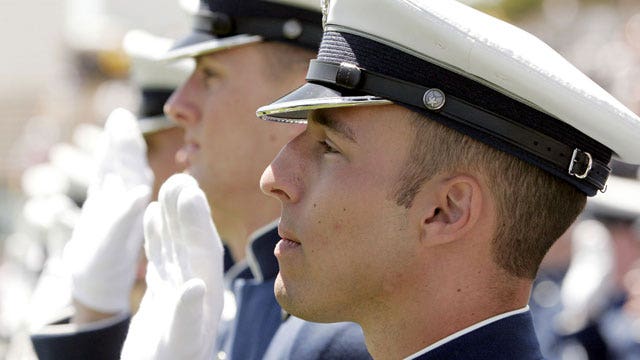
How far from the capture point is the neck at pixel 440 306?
262 cm

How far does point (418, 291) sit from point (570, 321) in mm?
4622

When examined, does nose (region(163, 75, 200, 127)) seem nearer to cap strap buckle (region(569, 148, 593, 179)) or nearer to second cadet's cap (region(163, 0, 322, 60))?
second cadet's cap (region(163, 0, 322, 60))

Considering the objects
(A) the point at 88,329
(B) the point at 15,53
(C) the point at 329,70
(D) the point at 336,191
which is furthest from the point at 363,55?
(B) the point at 15,53

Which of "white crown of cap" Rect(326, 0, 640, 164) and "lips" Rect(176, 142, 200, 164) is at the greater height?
"white crown of cap" Rect(326, 0, 640, 164)

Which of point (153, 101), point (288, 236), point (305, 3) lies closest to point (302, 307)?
point (288, 236)

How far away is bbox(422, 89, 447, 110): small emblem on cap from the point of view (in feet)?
8.42

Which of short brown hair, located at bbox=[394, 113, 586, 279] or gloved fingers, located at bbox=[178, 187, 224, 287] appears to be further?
gloved fingers, located at bbox=[178, 187, 224, 287]

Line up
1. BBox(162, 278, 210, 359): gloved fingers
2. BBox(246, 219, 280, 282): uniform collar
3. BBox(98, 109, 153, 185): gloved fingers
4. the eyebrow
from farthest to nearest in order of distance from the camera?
BBox(98, 109, 153, 185): gloved fingers < BBox(246, 219, 280, 282): uniform collar < BBox(162, 278, 210, 359): gloved fingers < the eyebrow

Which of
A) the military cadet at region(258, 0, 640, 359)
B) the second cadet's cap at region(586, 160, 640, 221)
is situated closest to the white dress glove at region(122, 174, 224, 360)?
the military cadet at region(258, 0, 640, 359)

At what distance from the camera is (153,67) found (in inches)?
221

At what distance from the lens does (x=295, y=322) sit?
3.45m

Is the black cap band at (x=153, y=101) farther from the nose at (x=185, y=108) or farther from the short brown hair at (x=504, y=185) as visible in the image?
the short brown hair at (x=504, y=185)

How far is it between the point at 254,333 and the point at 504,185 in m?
1.30

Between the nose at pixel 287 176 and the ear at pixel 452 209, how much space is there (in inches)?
10.5
